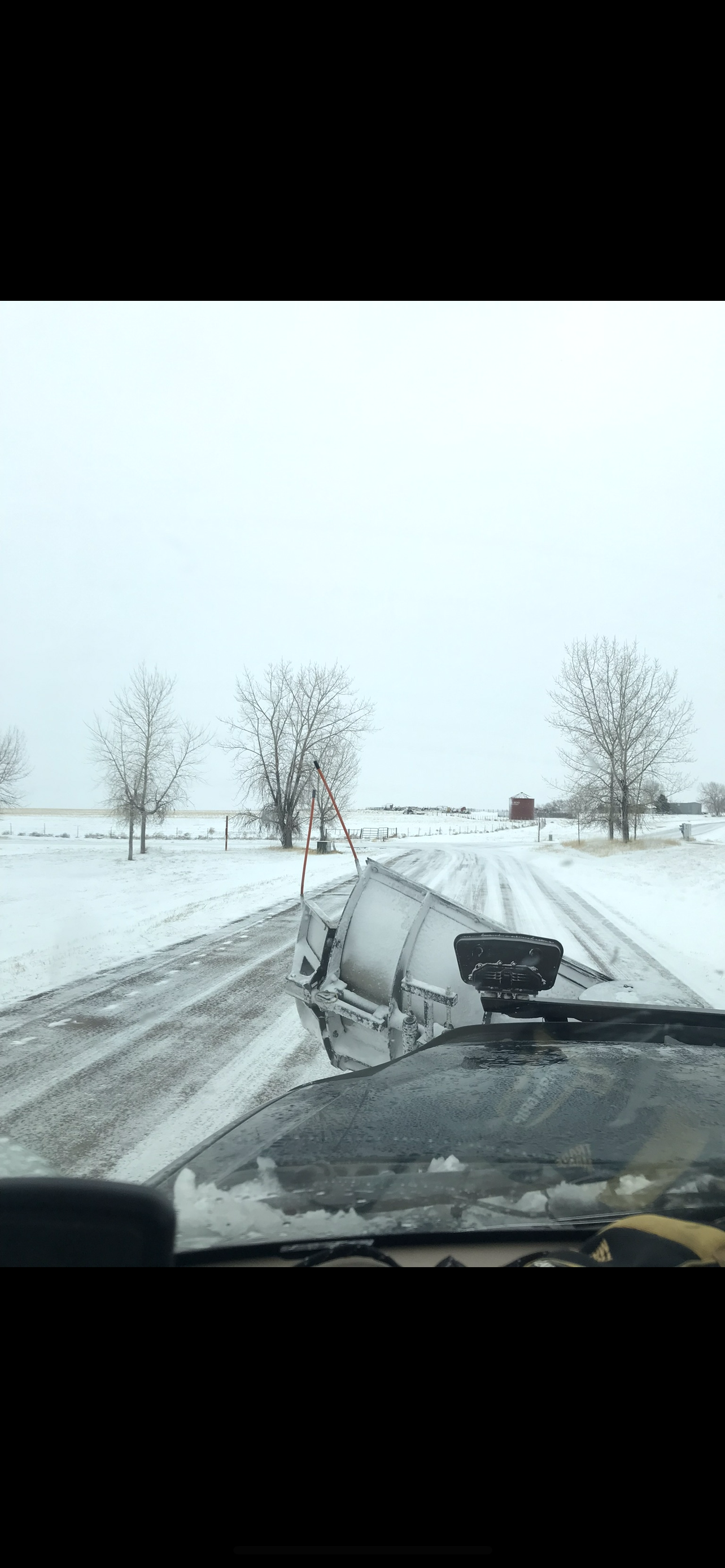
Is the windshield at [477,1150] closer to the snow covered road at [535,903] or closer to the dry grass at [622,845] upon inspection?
the snow covered road at [535,903]

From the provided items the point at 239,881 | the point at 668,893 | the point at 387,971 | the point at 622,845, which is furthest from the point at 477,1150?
the point at 239,881

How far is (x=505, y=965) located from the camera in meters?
2.67

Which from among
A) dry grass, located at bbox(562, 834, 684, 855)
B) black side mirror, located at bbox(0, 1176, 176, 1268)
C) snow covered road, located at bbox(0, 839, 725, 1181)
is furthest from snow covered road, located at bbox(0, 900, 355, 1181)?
dry grass, located at bbox(562, 834, 684, 855)

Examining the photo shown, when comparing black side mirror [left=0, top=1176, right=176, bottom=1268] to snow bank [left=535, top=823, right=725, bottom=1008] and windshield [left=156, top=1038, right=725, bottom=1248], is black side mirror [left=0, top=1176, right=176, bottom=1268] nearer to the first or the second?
windshield [left=156, top=1038, right=725, bottom=1248]

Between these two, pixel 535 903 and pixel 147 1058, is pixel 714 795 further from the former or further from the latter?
pixel 147 1058

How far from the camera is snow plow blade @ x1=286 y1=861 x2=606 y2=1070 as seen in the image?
2.80m

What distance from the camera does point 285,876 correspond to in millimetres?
6672

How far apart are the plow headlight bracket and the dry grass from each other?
7.94ft

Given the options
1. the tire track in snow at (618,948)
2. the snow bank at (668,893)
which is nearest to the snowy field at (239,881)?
the snow bank at (668,893)

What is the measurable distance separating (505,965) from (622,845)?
288 cm

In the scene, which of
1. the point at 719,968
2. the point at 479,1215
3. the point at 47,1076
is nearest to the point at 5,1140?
the point at 47,1076
